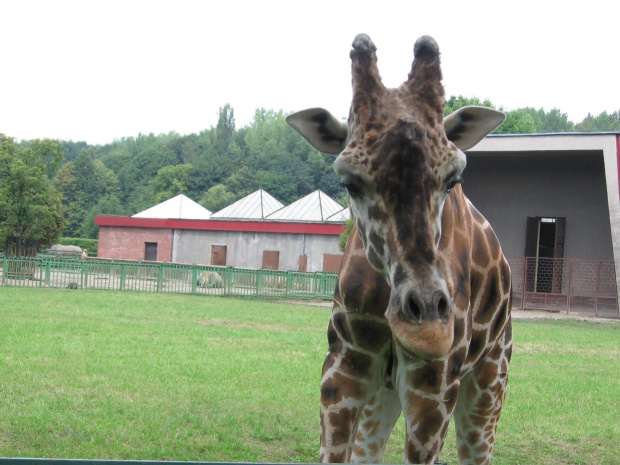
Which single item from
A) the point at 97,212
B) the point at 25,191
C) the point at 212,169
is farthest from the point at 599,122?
the point at 25,191

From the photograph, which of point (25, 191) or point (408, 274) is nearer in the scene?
point (408, 274)

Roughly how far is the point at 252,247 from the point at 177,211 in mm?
14874

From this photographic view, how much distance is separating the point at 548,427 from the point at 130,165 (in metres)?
122

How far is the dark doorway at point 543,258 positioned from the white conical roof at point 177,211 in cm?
3450

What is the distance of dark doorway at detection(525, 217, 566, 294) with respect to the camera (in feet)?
101

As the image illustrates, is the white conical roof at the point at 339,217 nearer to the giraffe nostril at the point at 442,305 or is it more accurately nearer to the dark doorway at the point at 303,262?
the dark doorway at the point at 303,262

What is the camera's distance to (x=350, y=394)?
3818mm

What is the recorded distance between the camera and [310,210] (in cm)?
5016

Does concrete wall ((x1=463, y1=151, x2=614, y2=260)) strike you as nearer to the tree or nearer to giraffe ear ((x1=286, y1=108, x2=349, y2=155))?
the tree

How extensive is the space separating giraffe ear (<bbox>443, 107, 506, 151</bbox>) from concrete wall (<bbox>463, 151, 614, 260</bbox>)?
26.8 meters

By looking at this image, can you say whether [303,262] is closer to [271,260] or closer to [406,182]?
[271,260]

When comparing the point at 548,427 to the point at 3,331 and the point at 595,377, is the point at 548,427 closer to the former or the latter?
the point at 595,377

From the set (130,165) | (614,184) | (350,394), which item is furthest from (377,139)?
(130,165)

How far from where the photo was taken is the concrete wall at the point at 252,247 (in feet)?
153
